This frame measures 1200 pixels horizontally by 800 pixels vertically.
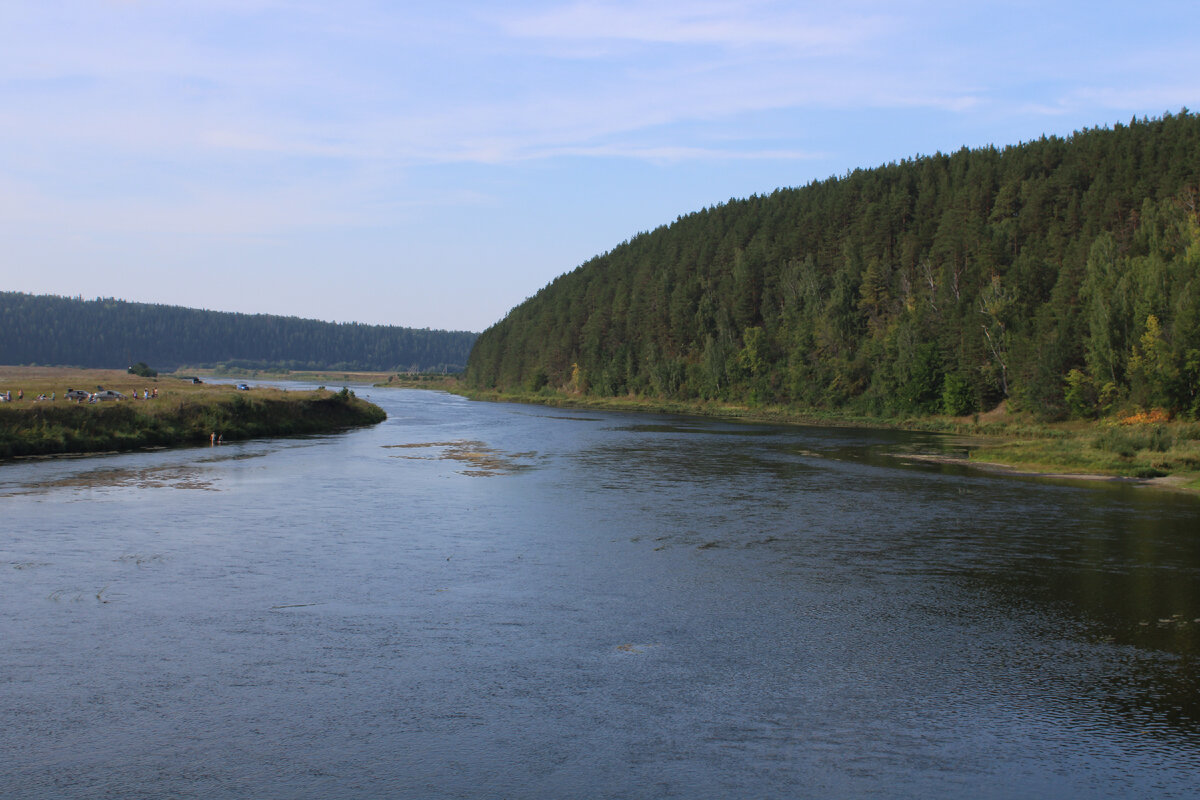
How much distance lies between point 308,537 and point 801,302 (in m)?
93.9

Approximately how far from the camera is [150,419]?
162ft

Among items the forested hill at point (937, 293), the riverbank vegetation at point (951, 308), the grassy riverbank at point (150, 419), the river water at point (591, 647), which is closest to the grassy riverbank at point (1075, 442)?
the riverbank vegetation at point (951, 308)

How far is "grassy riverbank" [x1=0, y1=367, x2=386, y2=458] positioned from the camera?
140ft

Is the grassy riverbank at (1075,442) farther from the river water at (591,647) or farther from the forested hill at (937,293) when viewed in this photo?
the river water at (591,647)

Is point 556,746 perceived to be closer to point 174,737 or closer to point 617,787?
point 617,787

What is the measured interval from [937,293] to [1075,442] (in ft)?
145

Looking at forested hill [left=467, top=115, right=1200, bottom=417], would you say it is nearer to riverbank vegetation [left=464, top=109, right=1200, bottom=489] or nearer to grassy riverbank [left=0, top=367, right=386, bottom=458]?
riverbank vegetation [left=464, top=109, right=1200, bottom=489]

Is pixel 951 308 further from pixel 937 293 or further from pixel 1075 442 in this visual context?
pixel 1075 442

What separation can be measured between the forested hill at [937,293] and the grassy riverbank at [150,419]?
52354 millimetres

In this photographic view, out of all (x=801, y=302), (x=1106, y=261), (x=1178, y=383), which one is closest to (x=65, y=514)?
(x=1178, y=383)

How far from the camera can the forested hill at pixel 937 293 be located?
204 feet

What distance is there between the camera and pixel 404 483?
3678cm

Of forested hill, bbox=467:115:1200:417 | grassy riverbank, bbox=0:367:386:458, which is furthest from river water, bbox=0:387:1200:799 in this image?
forested hill, bbox=467:115:1200:417

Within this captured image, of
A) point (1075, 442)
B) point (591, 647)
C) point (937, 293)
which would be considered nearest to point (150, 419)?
point (591, 647)
